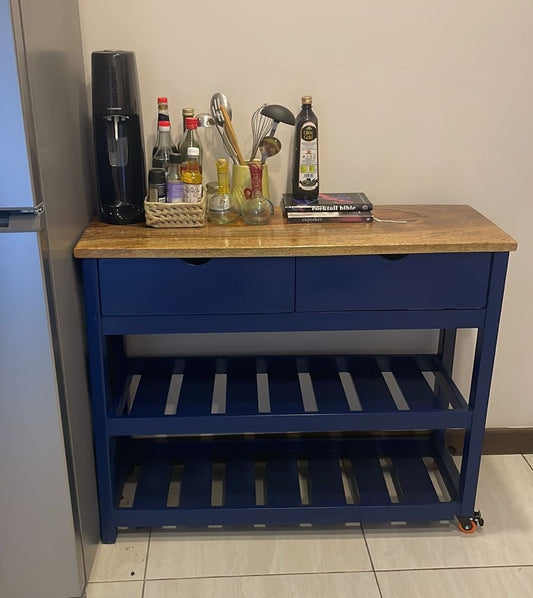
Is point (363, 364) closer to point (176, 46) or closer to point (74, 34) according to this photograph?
point (176, 46)

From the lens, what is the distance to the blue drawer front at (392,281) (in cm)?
176

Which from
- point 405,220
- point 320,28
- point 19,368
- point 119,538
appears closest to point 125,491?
point 119,538

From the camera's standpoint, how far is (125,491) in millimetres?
2193

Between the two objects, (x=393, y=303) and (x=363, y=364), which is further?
(x=363, y=364)

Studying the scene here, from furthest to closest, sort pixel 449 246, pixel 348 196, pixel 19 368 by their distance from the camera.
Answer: pixel 348 196 → pixel 449 246 → pixel 19 368

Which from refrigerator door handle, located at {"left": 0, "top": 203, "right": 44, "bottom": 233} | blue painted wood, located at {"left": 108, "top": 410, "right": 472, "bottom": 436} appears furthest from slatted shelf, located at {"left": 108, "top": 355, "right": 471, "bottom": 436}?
refrigerator door handle, located at {"left": 0, "top": 203, "right": 44, "bottom": 233}

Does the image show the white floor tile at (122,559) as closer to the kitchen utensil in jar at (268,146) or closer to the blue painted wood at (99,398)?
the blue painted wood at (99,398)

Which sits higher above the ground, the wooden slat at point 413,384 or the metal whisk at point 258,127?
the metal whisk at point 258,127

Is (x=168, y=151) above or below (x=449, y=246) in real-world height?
above

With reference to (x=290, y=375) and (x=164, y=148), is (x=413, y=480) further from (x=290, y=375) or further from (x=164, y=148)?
(x=164, y=148)

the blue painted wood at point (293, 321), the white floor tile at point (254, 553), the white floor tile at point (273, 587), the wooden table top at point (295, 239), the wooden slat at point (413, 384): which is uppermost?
the wooden table top at point (295, 239)

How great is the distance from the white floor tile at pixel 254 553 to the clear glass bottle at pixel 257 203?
883 mm

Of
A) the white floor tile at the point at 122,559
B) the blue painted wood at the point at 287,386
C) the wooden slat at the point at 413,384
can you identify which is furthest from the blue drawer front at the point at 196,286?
the white floor tile at the point at 122,559

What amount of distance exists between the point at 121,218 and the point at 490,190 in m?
1.06
